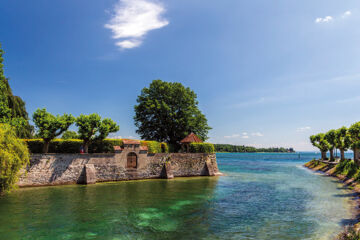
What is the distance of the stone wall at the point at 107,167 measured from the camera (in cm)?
2373

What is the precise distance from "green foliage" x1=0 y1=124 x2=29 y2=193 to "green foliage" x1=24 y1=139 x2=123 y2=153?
880cm

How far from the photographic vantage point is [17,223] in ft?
41.6

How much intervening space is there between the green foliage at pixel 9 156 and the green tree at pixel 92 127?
8671 millimetres

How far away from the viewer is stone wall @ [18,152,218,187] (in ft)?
77.9

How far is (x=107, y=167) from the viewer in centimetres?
2789

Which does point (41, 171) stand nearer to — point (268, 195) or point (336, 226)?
point (268, 195)

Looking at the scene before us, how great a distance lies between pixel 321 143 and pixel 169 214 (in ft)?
178

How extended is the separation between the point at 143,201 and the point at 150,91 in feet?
90.6

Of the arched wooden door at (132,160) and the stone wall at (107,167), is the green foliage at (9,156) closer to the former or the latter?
the stone wall at (107,167)

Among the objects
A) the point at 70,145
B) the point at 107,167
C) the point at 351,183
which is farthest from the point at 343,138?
the point at 70,145

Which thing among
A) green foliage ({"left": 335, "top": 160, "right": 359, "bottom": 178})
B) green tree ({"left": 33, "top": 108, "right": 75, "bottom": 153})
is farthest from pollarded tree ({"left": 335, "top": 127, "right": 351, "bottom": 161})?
green tree ({"left": 33, "top": 108, "right": 75, "bottom": 153})

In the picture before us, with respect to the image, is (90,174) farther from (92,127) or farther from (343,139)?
(343,139)

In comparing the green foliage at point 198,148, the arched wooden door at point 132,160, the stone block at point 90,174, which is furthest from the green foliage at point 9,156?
the green foliage at point 198,148

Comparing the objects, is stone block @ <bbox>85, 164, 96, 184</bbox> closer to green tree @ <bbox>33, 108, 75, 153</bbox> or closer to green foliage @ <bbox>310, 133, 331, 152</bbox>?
green tree @ <bbox>33, 108, 75, 153</bbox>
